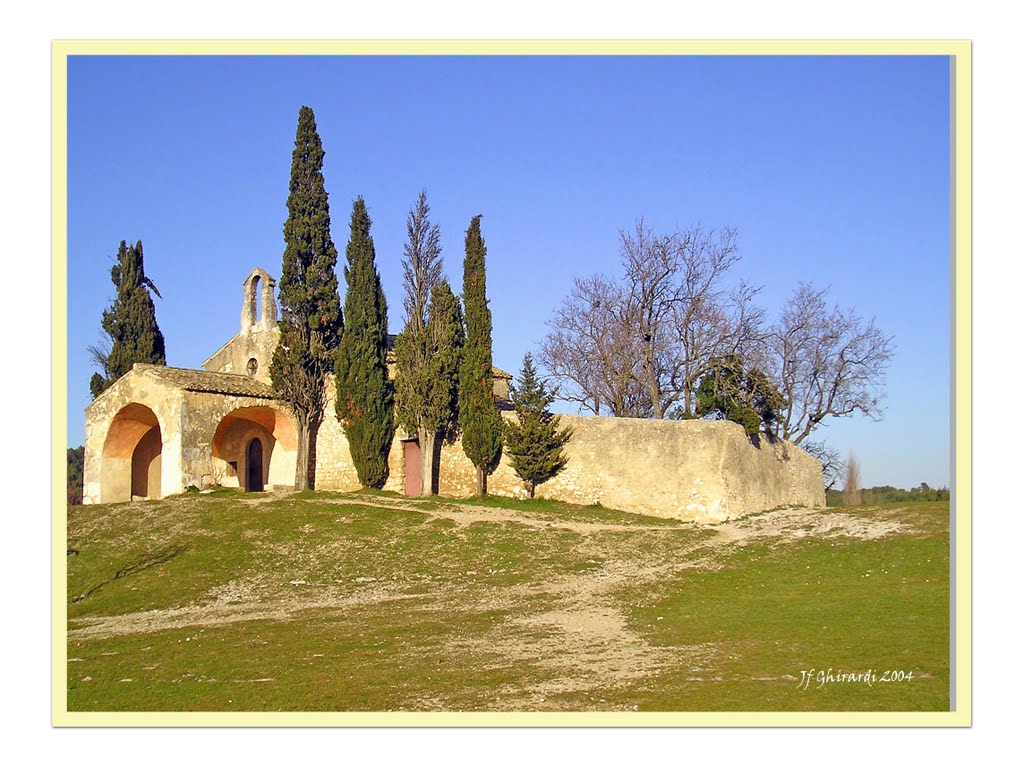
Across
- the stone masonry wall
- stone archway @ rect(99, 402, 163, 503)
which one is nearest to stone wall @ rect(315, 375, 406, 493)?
the stone masonry wall

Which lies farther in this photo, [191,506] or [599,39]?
[191,506]

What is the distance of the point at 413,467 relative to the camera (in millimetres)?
30344

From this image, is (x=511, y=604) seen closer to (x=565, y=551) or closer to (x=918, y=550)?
(x=565, y=551)

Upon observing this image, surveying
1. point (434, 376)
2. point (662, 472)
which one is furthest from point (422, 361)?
point (662, 472)

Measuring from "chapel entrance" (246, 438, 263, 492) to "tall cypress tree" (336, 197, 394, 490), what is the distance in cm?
370

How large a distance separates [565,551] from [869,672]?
1046 centimetres

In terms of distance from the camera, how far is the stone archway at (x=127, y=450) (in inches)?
1136

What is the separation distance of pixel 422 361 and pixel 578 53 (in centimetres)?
1944

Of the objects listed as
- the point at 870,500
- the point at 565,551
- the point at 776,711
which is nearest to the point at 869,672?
the point at 776,711

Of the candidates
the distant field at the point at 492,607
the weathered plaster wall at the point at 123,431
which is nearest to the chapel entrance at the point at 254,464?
the weathered plaster wall at the point at 123,431

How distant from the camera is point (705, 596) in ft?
53.5

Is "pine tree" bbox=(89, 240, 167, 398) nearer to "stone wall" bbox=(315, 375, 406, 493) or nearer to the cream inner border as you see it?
"stone wall" bbox=(315, 375, 406, 493)

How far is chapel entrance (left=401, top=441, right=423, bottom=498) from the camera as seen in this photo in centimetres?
3003

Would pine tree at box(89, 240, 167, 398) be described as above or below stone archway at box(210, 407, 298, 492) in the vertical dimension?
above
